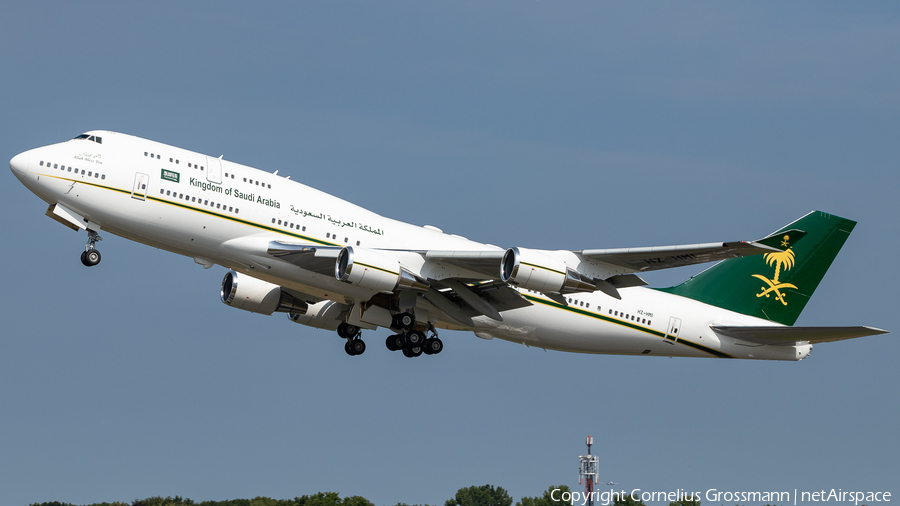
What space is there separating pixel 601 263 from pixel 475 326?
21.3ft

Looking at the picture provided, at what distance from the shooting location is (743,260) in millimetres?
40344

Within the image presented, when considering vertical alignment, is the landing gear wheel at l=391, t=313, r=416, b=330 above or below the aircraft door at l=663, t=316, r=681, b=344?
below

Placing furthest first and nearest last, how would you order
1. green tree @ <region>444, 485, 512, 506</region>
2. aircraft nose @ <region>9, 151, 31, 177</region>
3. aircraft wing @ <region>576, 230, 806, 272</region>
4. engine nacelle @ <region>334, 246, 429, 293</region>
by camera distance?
1. green tree @ <region>444, 485, 512, 506</region>
2. engine nacelle @ <region>334, 246, 429, 293</region>
3. aircraft nose @ <region>9, 151, 31, 177</region>
4. aircraft wing @ <region>576, 230, 806, 272</region>

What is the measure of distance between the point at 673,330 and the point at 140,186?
20.3 metres

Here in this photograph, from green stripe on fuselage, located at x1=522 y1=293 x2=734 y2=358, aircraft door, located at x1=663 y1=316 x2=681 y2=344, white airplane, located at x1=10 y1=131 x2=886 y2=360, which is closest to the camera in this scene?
white airplane, located at x1=10 y1=131 x2=886 y2=360

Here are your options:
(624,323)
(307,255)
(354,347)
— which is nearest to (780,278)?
(624,323)

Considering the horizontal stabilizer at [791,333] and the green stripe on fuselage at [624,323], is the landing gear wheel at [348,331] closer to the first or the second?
the green stripe on fuselage at [624,323]

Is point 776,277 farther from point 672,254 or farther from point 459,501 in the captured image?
point 459,501

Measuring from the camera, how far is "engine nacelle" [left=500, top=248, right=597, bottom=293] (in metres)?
30.7

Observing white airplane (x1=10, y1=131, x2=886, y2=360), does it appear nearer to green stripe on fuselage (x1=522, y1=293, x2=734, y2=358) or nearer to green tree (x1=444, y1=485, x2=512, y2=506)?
green stripe on fuselage (x1=522, y1=293, x2=734, y2=358)

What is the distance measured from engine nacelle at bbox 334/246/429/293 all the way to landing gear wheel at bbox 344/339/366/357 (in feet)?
25.5

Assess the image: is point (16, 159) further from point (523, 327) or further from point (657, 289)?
point (657, 289)

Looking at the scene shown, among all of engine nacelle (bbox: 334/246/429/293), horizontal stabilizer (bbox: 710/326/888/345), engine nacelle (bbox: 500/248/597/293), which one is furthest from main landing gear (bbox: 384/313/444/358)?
horizontal stabilizer (bbox: 710/326/888/345)

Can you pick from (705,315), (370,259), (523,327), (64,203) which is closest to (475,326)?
(523,327)
